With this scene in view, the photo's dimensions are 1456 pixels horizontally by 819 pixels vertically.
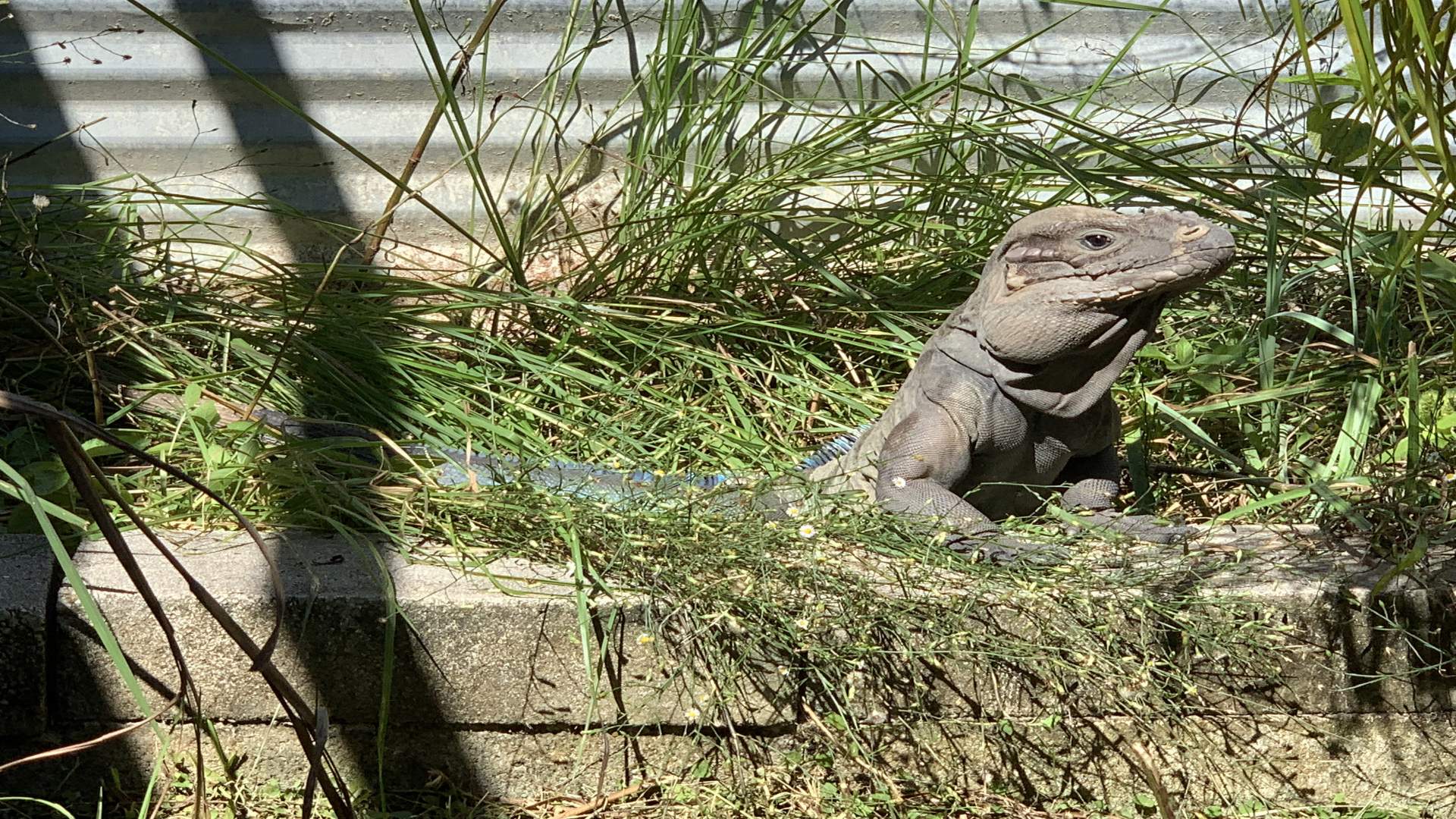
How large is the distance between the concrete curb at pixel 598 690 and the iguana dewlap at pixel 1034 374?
0.43 meters

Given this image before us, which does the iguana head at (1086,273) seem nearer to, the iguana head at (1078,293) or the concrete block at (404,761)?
the iguana head at (1078,293)

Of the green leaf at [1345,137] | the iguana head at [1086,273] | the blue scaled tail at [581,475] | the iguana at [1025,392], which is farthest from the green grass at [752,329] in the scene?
the iguana head at [1086,273]

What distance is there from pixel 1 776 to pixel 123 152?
2.55m

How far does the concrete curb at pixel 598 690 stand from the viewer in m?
2.52

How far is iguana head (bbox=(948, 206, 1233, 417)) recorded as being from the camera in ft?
8.81

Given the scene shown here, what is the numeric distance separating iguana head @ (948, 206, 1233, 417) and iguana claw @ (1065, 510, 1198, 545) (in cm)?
28

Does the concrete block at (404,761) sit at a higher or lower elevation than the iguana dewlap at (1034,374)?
lower

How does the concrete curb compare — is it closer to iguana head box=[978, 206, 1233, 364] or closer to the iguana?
the iguana

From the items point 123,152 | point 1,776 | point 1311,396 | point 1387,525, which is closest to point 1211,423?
point 1311,396

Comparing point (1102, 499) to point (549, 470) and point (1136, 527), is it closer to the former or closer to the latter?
point (1136, 527)

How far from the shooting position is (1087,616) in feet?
8.31

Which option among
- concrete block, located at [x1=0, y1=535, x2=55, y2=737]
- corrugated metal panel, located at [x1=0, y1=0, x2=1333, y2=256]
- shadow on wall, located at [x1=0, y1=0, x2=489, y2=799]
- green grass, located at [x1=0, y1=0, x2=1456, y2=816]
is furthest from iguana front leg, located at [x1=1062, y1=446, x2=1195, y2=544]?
concrete block, located at [x1=0, y1=535, x2=55, y2=737]

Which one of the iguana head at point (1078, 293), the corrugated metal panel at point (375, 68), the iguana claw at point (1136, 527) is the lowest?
the iguana claw at point (1136, 527)

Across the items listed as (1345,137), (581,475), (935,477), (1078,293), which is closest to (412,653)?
(581,475)
